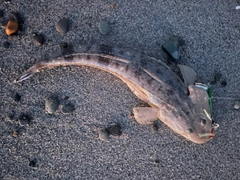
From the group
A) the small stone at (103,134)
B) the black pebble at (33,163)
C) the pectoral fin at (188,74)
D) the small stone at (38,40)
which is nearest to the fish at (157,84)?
the pectoral fin at (188,74)

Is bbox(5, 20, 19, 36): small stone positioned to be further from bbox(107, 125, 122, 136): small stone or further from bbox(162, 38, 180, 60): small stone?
bbox(162, 38, 180, 60): small stone

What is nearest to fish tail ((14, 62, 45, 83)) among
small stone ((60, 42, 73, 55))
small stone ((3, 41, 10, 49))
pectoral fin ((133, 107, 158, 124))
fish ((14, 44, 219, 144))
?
fish ((14, 44, 219, 144))

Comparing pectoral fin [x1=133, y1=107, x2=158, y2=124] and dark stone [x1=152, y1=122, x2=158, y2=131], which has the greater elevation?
pectoral fin [x1=133, y1=107, x2=158, y2=124]

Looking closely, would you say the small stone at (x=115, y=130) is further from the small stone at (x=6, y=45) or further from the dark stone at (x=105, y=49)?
the small stone at (x=6, y=45)

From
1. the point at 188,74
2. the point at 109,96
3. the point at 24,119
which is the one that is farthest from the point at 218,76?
the point at 24,119

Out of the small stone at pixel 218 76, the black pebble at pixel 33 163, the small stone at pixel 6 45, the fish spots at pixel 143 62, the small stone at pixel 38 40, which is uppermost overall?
the small stone at pixel 38 40

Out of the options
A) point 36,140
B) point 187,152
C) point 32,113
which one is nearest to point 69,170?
point 36,140
